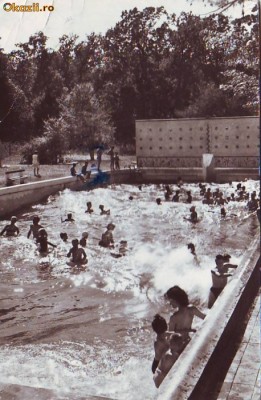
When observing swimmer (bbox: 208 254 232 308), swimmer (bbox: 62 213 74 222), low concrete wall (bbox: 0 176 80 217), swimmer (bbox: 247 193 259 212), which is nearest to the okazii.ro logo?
swimmer (bbox: 208 254 232 308)

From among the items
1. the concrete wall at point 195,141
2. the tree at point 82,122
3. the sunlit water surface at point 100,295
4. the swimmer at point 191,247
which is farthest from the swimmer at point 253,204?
the tree at point 82,122

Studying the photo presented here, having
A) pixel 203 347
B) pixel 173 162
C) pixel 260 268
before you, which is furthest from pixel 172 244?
pixel 173 162

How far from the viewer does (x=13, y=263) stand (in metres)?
14.1

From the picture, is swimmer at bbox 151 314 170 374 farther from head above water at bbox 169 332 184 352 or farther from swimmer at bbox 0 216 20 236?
swimmer at bbox 0 216 20 236

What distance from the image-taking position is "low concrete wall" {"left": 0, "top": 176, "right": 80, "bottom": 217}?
21.2 m

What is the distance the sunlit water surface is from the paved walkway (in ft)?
2.53

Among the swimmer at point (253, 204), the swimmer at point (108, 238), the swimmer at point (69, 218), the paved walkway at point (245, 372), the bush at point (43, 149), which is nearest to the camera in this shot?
the paved walkway at point (245, 372)

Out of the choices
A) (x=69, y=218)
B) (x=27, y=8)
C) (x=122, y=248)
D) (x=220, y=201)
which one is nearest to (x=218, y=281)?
(x=27, y=8)

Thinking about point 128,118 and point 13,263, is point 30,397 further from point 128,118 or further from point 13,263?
point 128,118

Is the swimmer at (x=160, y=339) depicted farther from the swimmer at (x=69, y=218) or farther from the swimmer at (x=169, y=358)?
the swimmer at (x=69, y=218)

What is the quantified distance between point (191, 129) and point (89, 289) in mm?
24490

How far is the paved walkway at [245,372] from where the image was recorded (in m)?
4.95

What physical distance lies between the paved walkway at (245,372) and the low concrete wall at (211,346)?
0.13 metres

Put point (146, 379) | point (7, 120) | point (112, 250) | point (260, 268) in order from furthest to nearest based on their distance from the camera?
point (7, 120), point (112, 250), point (260, 268), point (146, 379)
